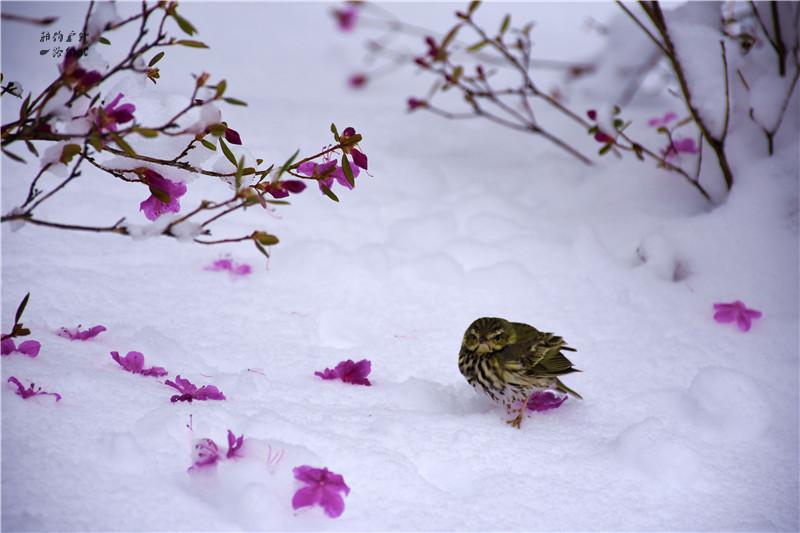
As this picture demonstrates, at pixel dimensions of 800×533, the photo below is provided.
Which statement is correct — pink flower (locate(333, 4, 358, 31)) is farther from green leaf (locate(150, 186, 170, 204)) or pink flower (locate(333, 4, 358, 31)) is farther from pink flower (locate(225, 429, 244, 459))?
pink flower (locate(225, 429, 244, 459))

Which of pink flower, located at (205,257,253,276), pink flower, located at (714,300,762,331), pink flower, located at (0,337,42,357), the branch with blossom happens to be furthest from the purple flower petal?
pink flower, located at (714,300,762,331)

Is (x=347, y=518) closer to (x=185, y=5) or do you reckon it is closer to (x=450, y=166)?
(x=450, y=166)

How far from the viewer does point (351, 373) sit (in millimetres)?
1938

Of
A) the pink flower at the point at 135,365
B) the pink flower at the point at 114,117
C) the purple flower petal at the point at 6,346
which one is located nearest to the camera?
the pink flower at the point at 114,117

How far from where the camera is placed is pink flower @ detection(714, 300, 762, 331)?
7.70ft

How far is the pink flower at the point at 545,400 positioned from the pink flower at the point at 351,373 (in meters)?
0.46

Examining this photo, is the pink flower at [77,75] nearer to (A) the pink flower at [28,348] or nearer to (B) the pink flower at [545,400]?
(A) the pink flower at [28,348]

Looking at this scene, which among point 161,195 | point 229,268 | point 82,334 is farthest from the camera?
point 229,268

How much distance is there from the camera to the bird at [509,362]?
5.81 feet

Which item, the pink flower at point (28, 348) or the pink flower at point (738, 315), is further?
the pink flower at point (738, 315)

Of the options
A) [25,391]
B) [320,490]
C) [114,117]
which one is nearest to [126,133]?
[114,117]

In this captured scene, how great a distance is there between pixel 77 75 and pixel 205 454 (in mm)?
735

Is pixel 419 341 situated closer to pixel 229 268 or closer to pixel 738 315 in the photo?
pixel 229 268

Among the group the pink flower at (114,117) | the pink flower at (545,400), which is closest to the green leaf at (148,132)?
the pink flower at (114,117)
